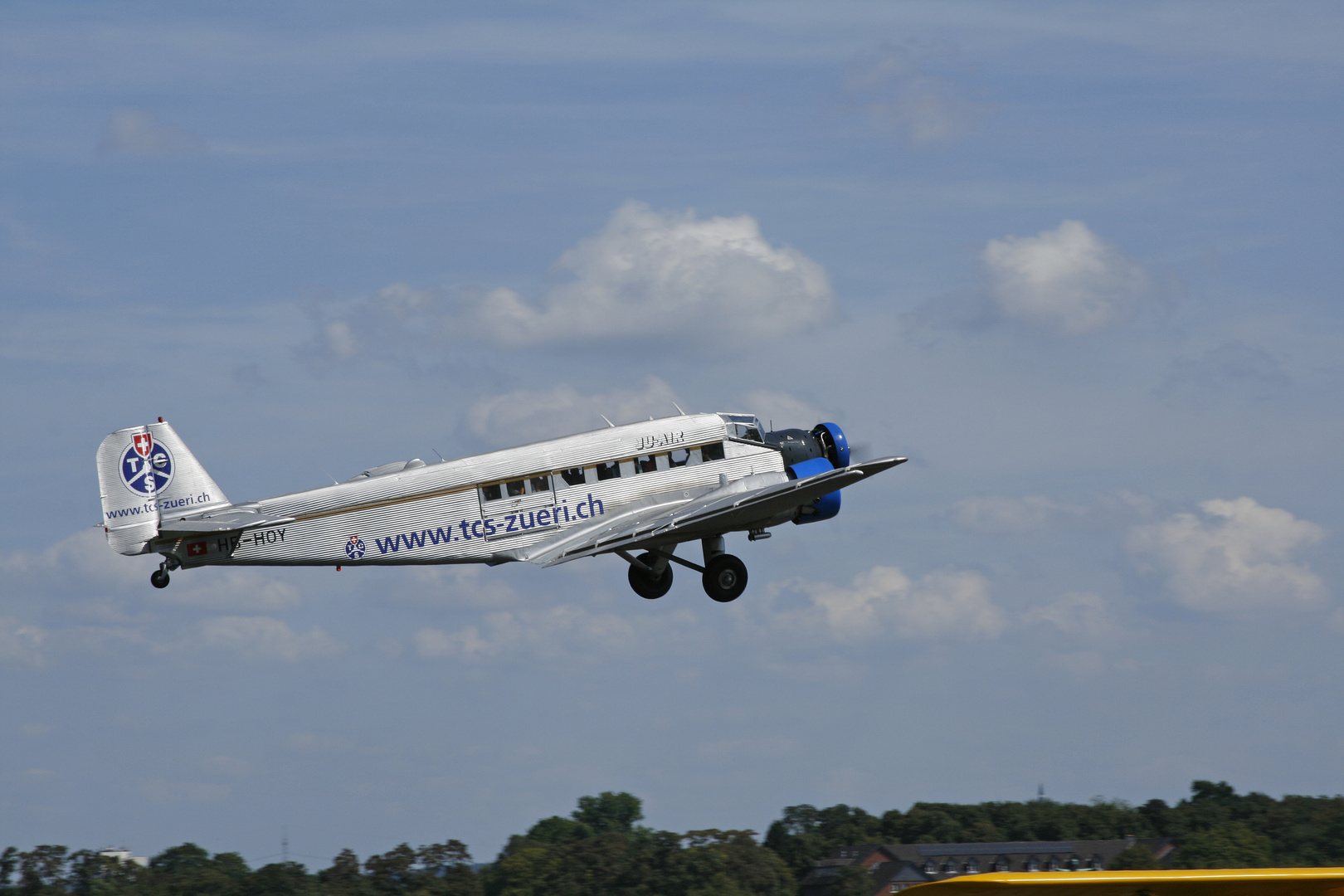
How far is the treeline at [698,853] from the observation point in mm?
132375

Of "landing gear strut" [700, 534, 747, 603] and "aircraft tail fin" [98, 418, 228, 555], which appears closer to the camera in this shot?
"aircraft tail fin" [98, 418, 228, 555]

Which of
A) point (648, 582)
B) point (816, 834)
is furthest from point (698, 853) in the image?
point (648, 582)

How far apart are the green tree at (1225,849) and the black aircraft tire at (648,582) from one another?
112 metres

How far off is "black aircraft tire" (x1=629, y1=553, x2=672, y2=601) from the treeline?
9807 cm

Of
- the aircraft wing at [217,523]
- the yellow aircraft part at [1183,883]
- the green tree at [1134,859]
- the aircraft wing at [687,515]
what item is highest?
the aircraft wing at [217,523]

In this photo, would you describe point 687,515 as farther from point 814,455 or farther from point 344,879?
point 344,879

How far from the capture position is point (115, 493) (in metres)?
31.4

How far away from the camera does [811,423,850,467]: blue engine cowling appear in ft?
115

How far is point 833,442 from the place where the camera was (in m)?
35.0

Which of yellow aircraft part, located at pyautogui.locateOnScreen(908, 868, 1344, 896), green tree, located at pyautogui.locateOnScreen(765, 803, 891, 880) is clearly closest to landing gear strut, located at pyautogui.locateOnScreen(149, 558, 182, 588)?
yellow aircraft part, located at pyautogui.locateOnScreen(908, 868, 1344, 896)

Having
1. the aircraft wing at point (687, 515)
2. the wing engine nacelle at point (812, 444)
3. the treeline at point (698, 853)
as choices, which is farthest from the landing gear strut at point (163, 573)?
the treeline at point (698, 853)

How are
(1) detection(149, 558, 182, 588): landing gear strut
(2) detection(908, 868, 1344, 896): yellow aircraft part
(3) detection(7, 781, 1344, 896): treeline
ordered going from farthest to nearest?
(3) detection(7, 781, 1344, 896): treeline → (1) detection(149, 558, 182, 588): landing gear strut → (2) detection(908, 868, 1344, 896): yellow aircraft part

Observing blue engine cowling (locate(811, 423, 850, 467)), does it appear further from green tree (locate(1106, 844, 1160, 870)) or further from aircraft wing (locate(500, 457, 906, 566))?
green tree (locate(1106, 844, 1160, 870))

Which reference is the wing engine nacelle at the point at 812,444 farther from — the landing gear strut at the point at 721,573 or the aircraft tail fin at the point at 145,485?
the aircraft tail fin at the point at 145,485
